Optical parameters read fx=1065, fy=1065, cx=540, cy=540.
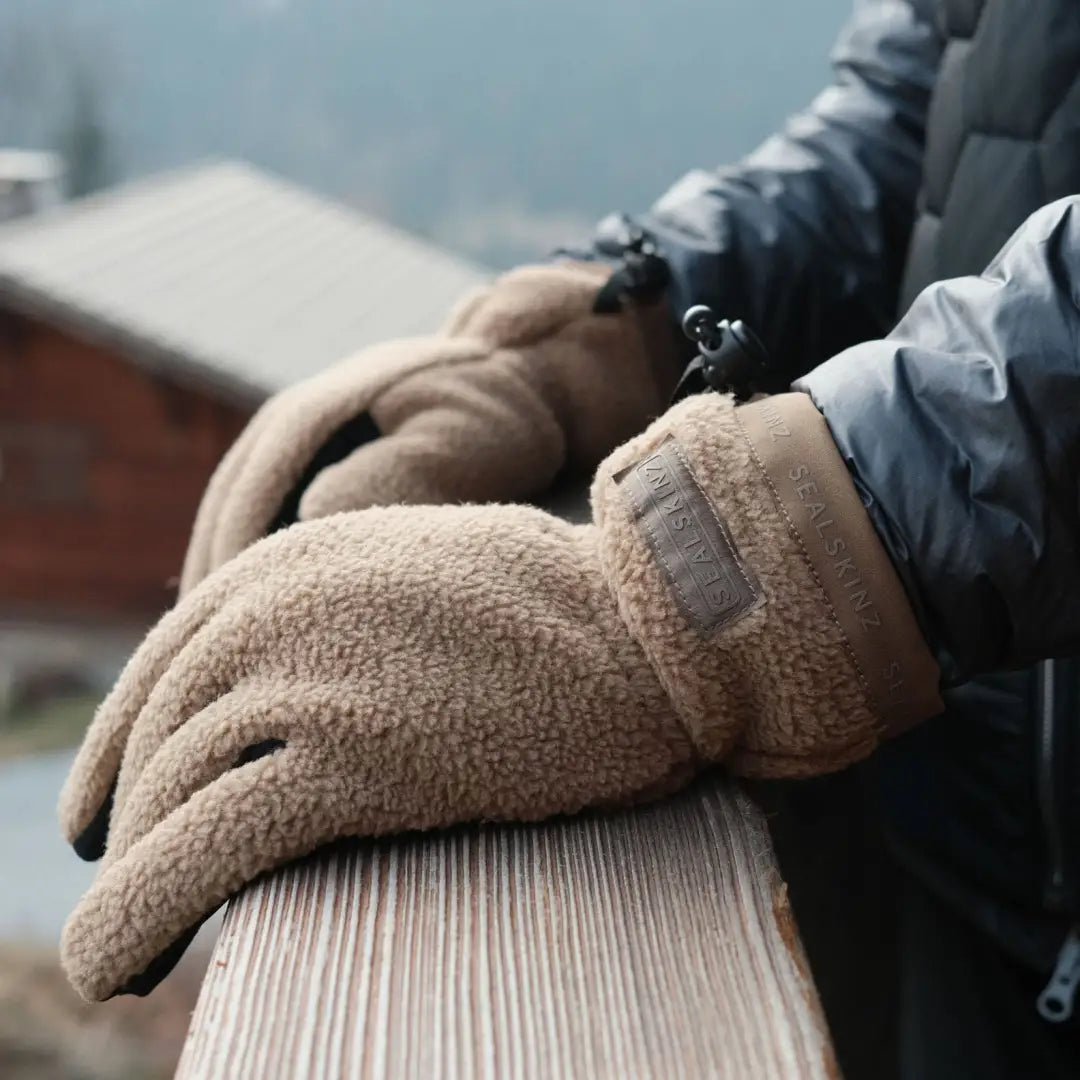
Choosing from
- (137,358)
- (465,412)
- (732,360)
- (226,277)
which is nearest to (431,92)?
(226,277)

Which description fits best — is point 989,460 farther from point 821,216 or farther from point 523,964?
point 821,216

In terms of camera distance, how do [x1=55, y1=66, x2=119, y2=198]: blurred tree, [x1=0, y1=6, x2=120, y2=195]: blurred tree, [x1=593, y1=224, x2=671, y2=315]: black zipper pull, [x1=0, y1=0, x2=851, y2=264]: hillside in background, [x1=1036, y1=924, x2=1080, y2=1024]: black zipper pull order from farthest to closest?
[x1=55, y1=66, x2=119, y2=198]: blurred tree
[x1=0, y1=6, x2=120, y2=195]: blurred tree
[x1=0, y1=0, x2=851, y2=264]: hillside in background
[x1=593, y1=224, x2=671, y2=315]: black zipper pull
[x1=1036, y1=924, x2=1080, y2=1024]: black zipper pull

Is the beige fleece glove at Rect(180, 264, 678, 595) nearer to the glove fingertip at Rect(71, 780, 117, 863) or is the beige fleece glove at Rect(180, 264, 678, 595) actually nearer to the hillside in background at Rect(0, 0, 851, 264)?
the glove fingertip at Rect(71, 780, 117, 863)

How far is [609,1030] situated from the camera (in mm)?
320

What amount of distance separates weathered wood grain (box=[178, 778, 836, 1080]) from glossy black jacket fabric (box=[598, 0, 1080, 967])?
0.14 meters

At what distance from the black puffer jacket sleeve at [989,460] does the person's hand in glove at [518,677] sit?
0.02 metres

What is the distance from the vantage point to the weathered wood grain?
31 cm

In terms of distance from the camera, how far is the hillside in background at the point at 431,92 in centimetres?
328

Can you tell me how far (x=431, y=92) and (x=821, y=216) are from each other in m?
3.58

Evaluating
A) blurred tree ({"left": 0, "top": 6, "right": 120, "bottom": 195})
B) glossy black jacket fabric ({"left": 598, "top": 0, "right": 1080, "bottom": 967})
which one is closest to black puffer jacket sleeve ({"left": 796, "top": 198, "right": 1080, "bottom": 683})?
glossy black jacket fabric ({"left": 598, "top": 0, "right": 1080, "bottom": 967})

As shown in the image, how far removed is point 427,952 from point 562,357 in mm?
474

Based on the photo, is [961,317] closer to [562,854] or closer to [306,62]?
[562,854]

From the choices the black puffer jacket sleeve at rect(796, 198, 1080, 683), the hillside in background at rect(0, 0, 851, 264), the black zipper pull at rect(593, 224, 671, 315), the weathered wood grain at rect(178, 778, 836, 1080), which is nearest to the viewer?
the weathered wood grain at rect(178, 778, 836, 1080)

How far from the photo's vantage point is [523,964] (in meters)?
0.34
